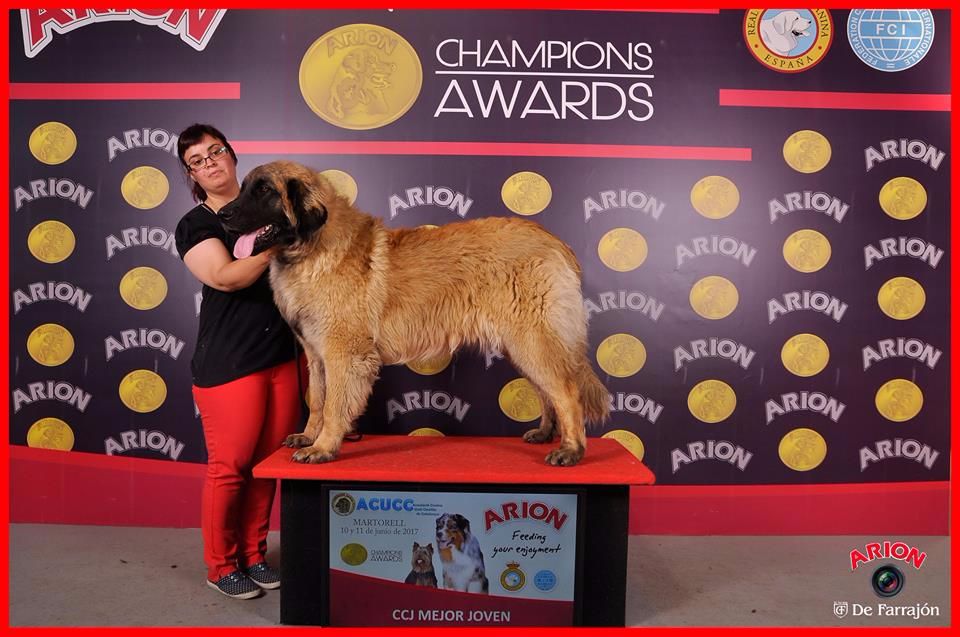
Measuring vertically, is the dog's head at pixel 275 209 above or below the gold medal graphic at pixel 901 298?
above

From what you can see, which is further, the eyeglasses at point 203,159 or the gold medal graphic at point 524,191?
the gold medal graphic at point 524,191

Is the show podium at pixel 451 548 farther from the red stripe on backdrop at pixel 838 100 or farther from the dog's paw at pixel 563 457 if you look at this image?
the red stripe on backdrop at pixel 838 100

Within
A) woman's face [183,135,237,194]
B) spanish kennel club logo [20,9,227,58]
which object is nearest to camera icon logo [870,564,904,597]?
woman's face [183,135,237,194]

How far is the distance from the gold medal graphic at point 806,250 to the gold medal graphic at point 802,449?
1159 millimetres

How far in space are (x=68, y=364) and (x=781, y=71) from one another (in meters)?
5.41

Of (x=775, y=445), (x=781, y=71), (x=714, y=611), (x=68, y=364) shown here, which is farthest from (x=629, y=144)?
(x=68, y=364)

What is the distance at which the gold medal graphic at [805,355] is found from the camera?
471cm

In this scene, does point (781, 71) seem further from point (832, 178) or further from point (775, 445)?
point (775, 445)

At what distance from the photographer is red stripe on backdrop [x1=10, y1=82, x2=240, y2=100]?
15.0ft

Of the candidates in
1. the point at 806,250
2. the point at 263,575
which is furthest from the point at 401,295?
the point at 806,250

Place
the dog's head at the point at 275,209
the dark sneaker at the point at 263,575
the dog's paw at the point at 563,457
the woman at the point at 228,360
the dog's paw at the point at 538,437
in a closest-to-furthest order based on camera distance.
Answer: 1. the dog's head at the point at 275,209
2. the dog's paw at the point at 563,457
3. the woman at the point at 228,360
4. the dark sneaker at the point at 263,575
5. the dog's paw at the point at 538,437

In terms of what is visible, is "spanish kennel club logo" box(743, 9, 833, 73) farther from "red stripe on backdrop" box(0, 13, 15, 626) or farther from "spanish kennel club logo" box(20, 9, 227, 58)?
"red stripe on backdrop" box(0, 13, 15, 626)

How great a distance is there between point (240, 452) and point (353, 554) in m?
0.88

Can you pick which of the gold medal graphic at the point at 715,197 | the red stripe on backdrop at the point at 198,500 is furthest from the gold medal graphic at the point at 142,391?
the gold medal graphic at the point at 715,197
